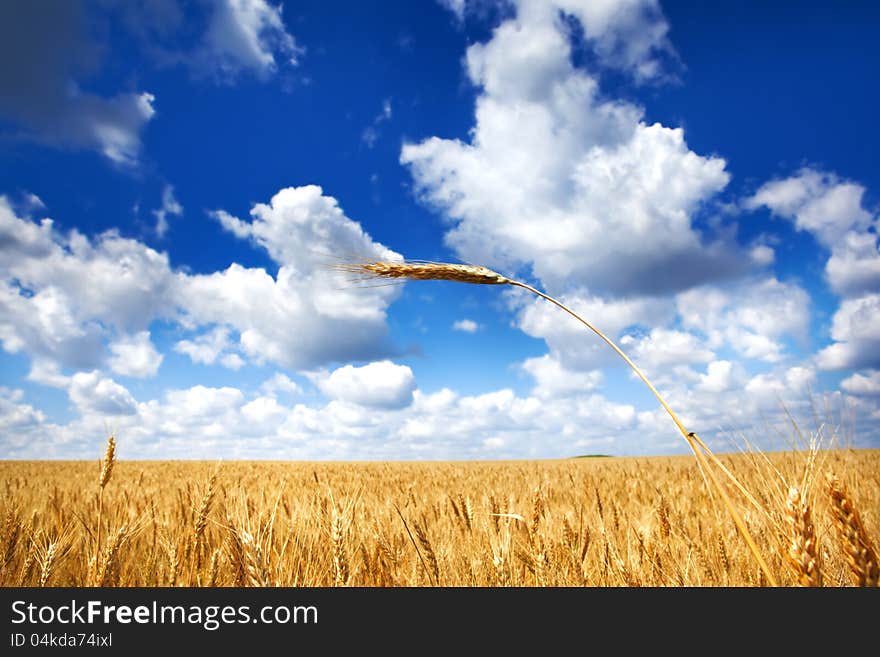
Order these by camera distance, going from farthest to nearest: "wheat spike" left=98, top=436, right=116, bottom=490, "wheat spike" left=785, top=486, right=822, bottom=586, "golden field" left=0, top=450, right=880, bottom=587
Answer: "wheat spike" left=98, top=436, right=116, bottom=490 < "golden field" left=0, top=450, right=880, bottom=587 < "wheat spike" left=785, top=486, right=822, bottom=586

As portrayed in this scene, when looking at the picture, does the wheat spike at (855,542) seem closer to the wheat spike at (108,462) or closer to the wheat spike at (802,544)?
the wheat spike at (802,544)

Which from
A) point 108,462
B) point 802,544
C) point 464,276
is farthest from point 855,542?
point 108,462

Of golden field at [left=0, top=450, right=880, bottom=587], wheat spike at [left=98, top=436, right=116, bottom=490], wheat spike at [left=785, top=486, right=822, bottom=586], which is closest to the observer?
wheat spike at [left=785, top=486, right=822, bottom=586]

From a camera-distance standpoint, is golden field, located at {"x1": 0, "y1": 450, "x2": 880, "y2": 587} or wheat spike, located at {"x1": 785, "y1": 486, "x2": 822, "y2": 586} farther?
golden field, located at {"x1": 0, "y1": 450, "x2": 880, "y2": 587}

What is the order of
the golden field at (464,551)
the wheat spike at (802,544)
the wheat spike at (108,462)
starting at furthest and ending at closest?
the wheat spike at (108,462)
the golden field at (464,551)
the wheat spike at (802,544)

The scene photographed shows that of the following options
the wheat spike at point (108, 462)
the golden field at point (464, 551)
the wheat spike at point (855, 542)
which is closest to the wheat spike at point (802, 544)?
the golden field at point (464, 551)

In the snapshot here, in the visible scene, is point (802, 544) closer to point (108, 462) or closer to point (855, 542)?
point (855, 542)

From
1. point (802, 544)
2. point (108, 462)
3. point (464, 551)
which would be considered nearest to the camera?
point (802, 544)

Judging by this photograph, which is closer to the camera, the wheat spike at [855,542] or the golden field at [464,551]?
the wheat spike at [855,542]

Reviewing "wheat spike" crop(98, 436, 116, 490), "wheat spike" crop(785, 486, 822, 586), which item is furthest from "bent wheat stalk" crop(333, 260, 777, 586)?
"wheat spike" crop(98, 436, 116, 490)

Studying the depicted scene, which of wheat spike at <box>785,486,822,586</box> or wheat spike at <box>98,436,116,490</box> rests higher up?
wheat spike at <box>98,436,116,490</box>

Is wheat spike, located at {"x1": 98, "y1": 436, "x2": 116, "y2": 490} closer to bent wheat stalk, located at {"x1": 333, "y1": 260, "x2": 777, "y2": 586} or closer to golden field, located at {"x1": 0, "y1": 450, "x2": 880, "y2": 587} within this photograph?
golden field, located at {"x1": 0, "y1": 450, "x2": 880, "y2": 587}
